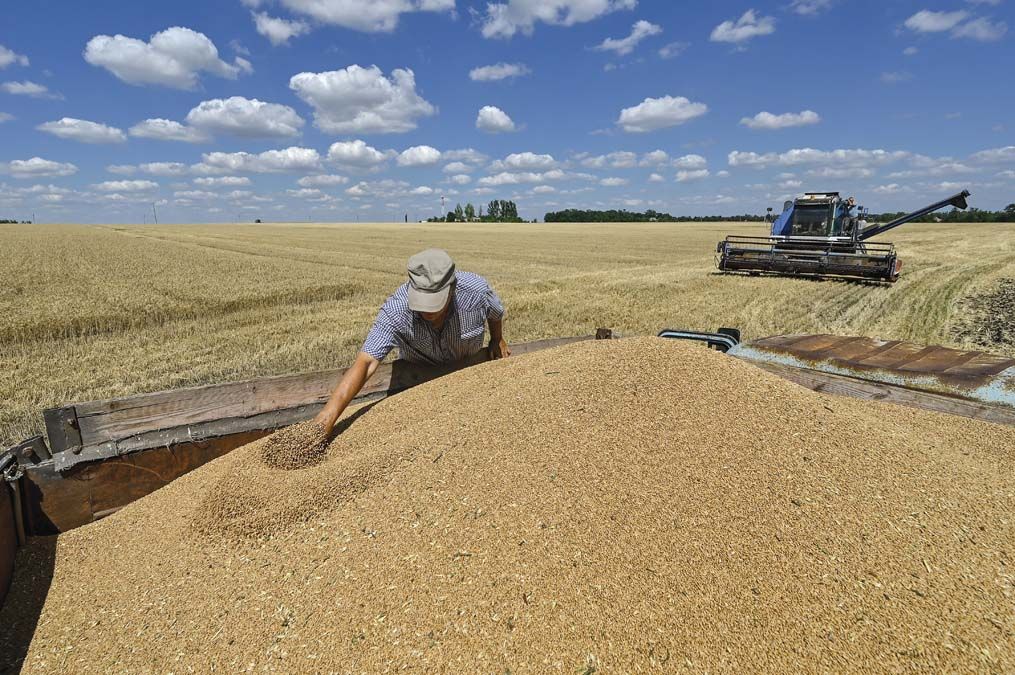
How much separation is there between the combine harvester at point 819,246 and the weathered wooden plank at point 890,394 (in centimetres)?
1043

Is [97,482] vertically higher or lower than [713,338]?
lower

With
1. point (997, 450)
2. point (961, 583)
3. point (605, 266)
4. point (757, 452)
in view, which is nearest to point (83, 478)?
point (757, 452)

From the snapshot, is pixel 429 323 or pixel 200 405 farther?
pixel 429 323

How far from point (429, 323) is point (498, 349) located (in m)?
0.59

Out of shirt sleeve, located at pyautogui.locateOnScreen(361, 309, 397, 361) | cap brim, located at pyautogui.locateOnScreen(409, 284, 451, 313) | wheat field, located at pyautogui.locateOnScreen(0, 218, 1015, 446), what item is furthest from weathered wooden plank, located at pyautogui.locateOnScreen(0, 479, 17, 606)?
wheat field, located at pyautogui.locateOnScreen(0, 218, 1015, 446)

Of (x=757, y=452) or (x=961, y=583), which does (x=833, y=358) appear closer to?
(x=757, y=452)

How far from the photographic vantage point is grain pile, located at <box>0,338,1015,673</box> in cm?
135

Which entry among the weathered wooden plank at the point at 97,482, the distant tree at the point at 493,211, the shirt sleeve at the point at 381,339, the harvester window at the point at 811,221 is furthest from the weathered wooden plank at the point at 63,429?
the distant tree at the point at 493,211

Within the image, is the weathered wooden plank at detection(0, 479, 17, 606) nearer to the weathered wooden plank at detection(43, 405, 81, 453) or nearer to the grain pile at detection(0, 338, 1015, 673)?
the grain pile at detection(0, 338, 1015, 673)

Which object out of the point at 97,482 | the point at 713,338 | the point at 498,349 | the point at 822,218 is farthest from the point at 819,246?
the point at 97,482

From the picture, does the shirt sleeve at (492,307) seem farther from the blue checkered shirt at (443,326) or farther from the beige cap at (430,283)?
the beige cap at (430,283)

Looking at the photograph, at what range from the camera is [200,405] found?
93.4 inches

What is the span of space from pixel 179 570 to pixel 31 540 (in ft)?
2.06

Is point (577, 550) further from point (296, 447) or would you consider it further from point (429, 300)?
point (429, 300)
